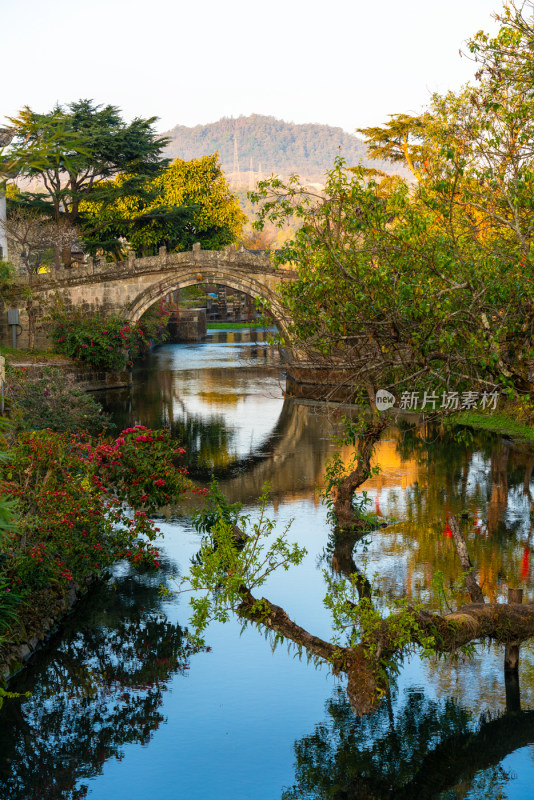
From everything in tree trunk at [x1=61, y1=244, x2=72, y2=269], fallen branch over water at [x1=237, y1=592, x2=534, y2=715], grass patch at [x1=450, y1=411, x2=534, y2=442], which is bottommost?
fallen branch over water at [x1=237, y1=592, x2=534, y2=715]

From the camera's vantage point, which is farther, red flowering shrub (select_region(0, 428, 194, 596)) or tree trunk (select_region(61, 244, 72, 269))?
tree trunk (select_region(61, 244, 72, 269))

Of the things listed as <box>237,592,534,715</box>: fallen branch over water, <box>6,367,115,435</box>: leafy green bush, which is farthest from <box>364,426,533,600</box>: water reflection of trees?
<box>6,367,115,435</box>: leafy green bush

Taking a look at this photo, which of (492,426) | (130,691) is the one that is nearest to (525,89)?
(130,691)

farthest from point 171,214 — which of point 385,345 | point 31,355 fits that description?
point 385,345

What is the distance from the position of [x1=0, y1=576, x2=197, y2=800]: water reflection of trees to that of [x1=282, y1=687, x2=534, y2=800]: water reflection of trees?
221 centimetres

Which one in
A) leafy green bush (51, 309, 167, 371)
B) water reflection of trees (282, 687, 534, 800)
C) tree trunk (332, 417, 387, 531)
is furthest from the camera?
leafy green bush (51, 309, 167, 371)

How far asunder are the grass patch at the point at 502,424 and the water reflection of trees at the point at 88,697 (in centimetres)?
1409

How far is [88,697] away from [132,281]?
2974 centimetres

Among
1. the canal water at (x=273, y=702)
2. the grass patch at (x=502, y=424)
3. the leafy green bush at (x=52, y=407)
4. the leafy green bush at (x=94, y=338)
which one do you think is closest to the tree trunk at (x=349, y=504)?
the canal water at (x=273, y=702)

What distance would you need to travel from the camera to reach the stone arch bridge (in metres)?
38.8

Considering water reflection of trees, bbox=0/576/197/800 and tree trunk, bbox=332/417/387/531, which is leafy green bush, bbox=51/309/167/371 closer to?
tree trunk, bbox=332/417/387/531

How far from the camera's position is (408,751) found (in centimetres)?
1048

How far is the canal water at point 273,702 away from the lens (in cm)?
1011

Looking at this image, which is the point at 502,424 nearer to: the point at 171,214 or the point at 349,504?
Result: the point at 349,504
